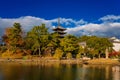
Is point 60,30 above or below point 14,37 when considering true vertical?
above

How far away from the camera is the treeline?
78.9m

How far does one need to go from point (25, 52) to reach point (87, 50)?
70.5 feet

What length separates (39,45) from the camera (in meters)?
80.0

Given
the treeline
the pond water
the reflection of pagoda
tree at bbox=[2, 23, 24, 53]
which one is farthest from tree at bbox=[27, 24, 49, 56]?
the pond water

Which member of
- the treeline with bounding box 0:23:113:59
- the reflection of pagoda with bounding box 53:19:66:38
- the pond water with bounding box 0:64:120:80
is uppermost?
the reflection of pagoda with bounding box 53:19:66:38

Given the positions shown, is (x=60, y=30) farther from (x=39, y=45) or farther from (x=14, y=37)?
(x=14, y=37)

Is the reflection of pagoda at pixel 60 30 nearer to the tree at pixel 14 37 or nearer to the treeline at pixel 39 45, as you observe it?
the treeline at pixel 39 45

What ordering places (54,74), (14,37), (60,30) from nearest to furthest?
(54,74), (14,37), (60,30)

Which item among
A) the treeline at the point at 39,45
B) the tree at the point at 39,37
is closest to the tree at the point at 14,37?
the treeline at the point at 39,45

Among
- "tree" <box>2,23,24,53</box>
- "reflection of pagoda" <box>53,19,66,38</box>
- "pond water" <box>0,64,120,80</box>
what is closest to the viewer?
"pond water" <box>0,64,120,80</box>

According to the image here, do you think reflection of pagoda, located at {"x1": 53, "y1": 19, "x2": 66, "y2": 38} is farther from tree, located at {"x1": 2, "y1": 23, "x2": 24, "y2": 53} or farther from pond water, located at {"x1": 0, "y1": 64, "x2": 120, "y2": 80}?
pond water, located at {"x1": 0, "y1": 64, "x2": 120, "y2": 80}

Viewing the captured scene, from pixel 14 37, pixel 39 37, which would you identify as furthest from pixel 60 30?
pixel 14 37

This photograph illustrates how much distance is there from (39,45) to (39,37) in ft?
8.10

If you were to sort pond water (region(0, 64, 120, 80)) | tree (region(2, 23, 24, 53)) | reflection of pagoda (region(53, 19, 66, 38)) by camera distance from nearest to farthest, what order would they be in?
pond water (region(0, 64, 120, 80)), tree (region(2, 23, 24, 53)), reflection of pagoda (region(53, 19, 66, 38))
